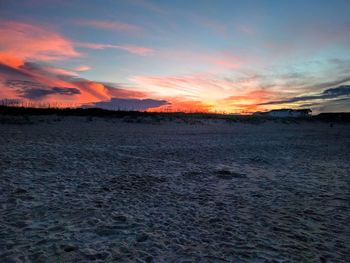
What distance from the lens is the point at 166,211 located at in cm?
670

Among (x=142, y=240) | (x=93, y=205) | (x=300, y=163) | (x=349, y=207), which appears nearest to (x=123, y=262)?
(x=142, y=240)

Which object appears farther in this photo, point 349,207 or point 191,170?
point 191,170

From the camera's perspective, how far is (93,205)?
680 cm

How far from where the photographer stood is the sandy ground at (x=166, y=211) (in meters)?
4.77

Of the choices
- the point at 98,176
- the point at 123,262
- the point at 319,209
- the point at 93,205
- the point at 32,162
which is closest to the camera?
the point at 123,262

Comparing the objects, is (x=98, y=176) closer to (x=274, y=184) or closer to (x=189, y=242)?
(x=189, y=242)

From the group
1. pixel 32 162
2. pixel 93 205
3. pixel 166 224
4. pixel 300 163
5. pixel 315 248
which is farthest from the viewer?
pixel 300 163

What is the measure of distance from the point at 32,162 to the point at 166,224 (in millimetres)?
7356

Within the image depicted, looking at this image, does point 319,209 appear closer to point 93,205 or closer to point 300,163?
point 93,205

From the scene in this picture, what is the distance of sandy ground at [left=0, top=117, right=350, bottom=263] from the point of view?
4766mm

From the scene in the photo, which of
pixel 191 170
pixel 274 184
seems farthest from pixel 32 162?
pixel 274 184

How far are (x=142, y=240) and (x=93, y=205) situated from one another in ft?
7.16

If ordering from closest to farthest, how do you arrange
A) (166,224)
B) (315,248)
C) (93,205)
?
(315,248)
(166,224)
(93,205)

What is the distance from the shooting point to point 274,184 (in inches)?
386
